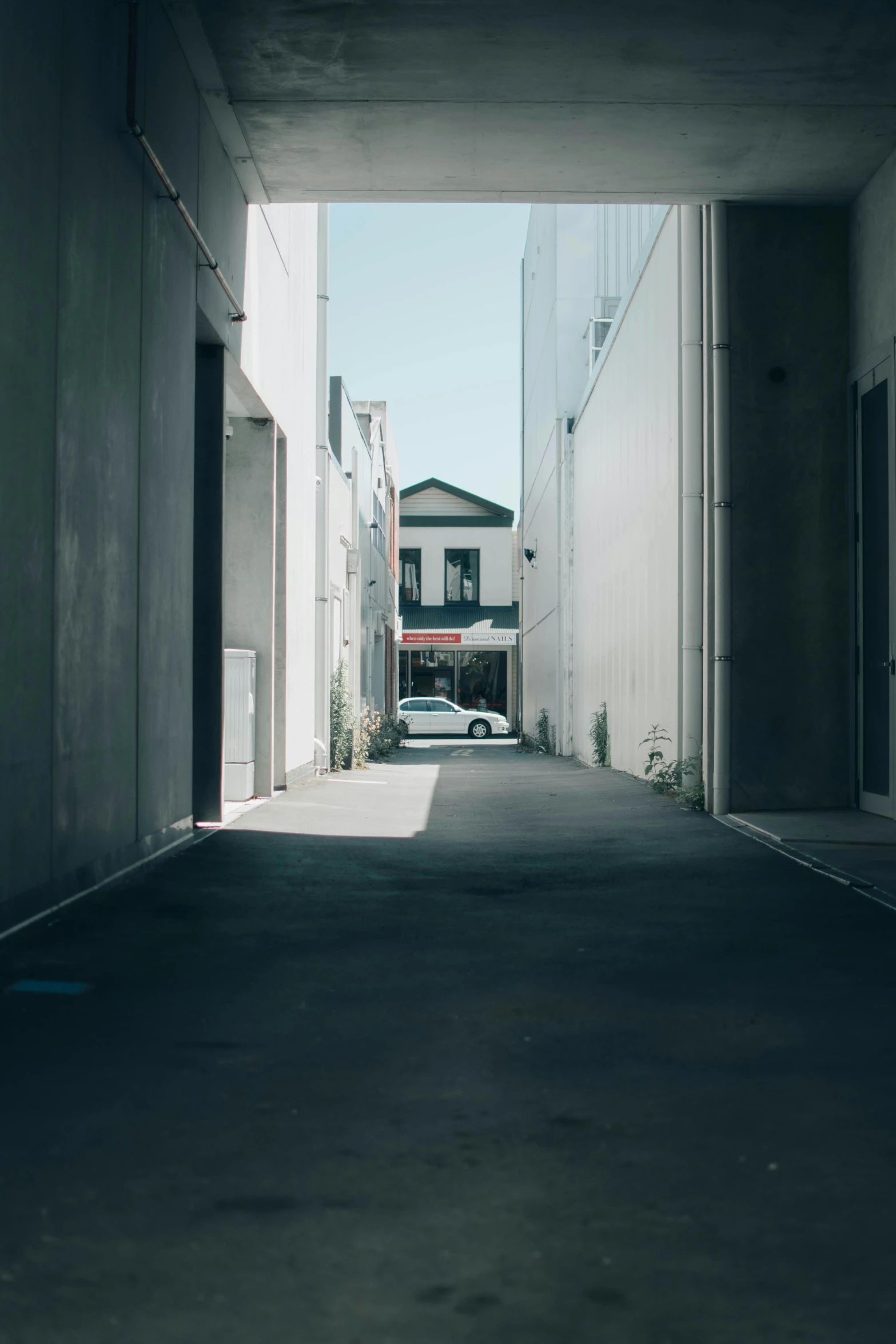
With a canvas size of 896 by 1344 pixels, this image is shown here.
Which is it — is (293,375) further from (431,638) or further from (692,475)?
(431,638)

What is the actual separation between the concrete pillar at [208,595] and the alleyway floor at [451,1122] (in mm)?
3366

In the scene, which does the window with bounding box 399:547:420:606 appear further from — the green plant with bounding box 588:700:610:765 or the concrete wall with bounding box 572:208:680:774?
the green plant with bounding box 588:700:610:765

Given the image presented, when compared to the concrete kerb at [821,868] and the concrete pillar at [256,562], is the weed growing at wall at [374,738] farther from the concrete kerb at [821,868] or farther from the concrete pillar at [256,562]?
the concrete kerb at [821,868]

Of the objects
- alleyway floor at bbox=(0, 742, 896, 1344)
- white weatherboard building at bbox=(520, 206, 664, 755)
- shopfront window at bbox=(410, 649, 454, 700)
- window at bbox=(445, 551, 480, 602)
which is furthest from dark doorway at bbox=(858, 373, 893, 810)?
window at bbox=(445, 551, 480, 602)

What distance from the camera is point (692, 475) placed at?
11453 millimetres

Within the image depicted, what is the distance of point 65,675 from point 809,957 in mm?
3385

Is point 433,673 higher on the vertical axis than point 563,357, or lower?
lower

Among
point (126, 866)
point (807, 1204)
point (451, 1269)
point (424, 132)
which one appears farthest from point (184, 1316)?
point (424, 132)

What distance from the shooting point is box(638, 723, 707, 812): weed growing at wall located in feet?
35.2

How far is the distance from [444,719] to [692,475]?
92.1ft

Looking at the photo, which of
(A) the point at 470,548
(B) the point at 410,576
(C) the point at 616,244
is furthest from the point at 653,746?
(A) the point at 470,548

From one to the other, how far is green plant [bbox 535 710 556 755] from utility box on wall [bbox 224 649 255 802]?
1468 centimetres

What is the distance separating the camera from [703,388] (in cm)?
1088

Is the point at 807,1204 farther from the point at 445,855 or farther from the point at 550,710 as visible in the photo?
the point at 550,710
